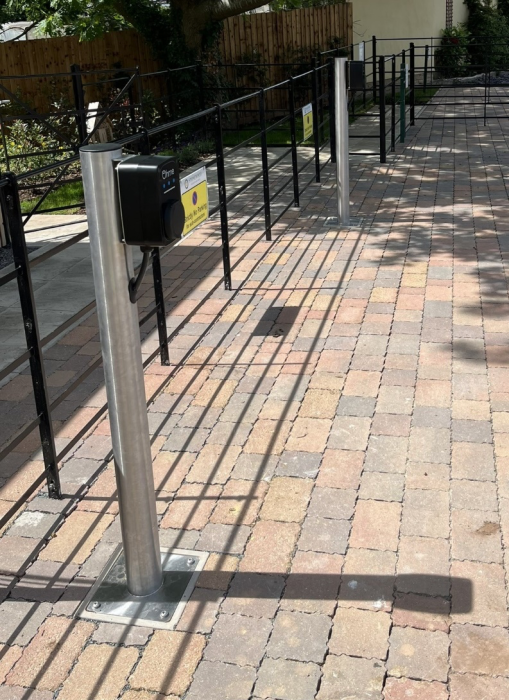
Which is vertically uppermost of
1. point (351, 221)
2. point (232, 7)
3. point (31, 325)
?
point (232, 7)

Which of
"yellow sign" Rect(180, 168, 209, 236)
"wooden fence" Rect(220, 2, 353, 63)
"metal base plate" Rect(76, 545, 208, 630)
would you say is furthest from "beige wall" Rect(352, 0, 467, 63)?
"metal base plate" Rect(76, 545, 208, 630)

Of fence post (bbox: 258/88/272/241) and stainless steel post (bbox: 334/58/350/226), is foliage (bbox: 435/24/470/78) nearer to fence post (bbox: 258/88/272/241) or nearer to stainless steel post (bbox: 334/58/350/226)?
stainless steel post (bbox: 334/58/350/226)

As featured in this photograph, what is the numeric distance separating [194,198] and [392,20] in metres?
18.8

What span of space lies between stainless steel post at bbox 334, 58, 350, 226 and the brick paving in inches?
67.6

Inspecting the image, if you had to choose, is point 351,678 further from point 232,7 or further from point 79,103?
point 232,7

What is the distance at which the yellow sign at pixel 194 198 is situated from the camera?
15.3 ft

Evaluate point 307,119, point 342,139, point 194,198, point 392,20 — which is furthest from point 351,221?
point 392,20

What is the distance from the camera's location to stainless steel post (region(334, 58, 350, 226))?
767cm

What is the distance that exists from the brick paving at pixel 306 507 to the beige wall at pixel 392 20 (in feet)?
50.2

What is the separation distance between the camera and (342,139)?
8.07 metres

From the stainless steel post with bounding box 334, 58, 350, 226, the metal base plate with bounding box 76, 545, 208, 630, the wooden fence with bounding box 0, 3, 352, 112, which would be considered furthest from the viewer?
the wooden fence with bounding box 0, 3, 352, 112

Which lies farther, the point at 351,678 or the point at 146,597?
the point at 146,597

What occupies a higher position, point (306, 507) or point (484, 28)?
point (484, 28)

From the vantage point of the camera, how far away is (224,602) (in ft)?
10.1
